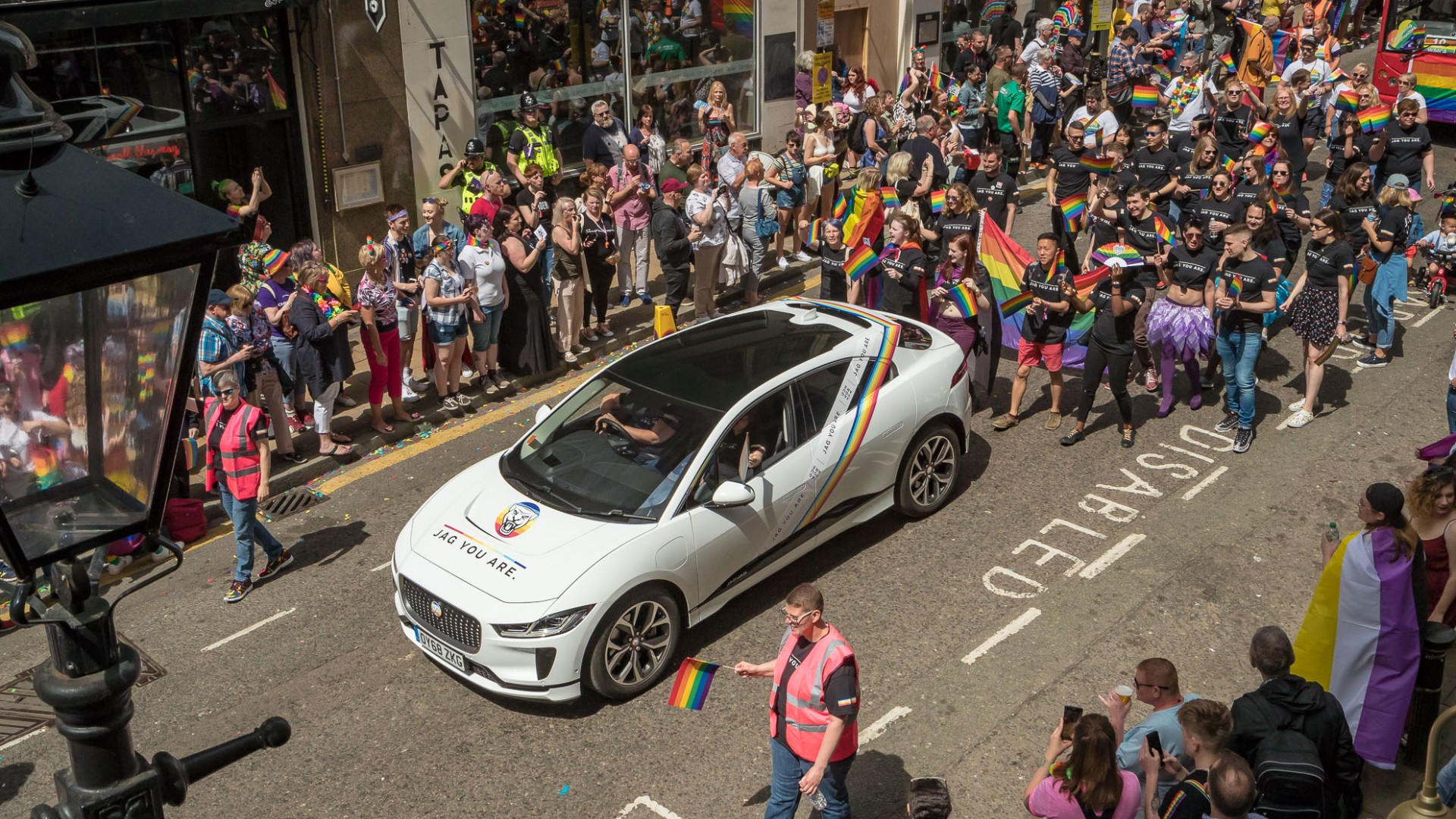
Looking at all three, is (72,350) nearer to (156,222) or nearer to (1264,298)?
(156,222)

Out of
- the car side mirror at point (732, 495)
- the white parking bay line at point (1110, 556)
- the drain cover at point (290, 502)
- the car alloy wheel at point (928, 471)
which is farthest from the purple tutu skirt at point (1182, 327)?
the drain cover at point (290, 502)

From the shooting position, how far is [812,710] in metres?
6.15

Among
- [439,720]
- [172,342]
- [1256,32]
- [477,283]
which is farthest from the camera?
[1256,32]

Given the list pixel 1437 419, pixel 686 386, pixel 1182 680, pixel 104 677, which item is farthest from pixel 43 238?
pixel 1437 419

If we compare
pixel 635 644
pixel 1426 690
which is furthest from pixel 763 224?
pixel 1426 690

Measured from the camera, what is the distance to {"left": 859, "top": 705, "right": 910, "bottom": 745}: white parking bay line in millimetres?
7664

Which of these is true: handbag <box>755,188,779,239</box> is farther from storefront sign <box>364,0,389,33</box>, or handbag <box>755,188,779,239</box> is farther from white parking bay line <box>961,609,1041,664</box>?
white parking bay line <box>961,609,1041,664</box>

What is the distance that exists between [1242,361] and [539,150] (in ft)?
27.2

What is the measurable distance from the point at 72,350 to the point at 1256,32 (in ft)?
77.3

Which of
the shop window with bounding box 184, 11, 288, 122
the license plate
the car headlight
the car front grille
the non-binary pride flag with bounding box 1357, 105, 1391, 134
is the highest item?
the shop window with bounding box 184, 11, 288, 122

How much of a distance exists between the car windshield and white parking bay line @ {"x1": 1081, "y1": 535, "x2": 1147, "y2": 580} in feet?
9.60

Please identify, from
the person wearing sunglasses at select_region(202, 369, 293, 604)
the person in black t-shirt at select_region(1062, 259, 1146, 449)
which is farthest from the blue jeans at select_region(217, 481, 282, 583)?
the person in black t-shirt at select_region(1062, 259, 1146, 449)

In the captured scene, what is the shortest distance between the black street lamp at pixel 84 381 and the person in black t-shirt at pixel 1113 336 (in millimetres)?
9329

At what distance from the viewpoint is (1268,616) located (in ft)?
29.0
